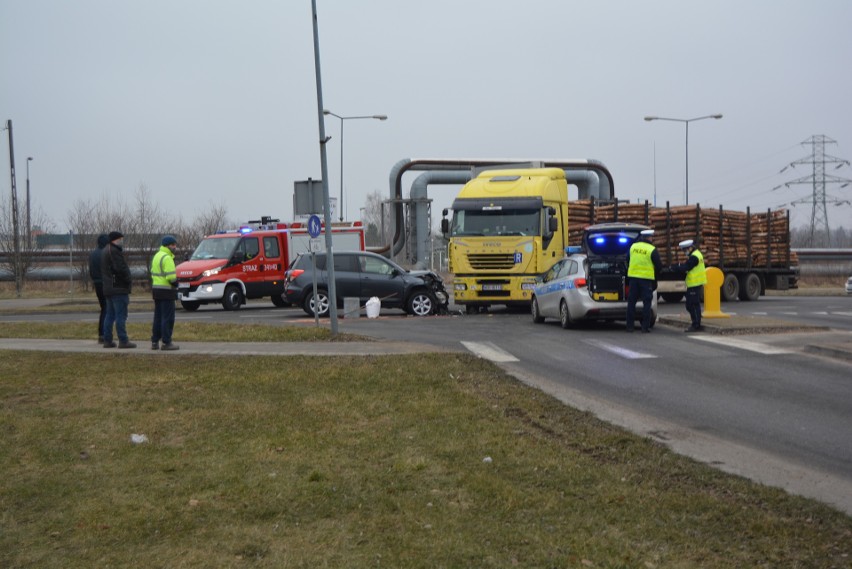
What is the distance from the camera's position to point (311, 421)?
942cm

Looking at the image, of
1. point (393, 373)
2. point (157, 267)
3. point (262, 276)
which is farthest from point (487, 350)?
point (262, 276)

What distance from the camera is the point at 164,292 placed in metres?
15.3

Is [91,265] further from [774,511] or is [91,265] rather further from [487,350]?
[774,511]

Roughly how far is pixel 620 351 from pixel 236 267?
16435 mm

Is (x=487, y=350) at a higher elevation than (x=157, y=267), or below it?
below

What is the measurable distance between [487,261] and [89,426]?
15.8 metres

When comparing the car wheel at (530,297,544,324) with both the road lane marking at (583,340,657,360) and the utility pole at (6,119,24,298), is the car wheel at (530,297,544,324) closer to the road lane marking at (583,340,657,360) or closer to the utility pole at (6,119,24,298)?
the road lane marking at (583,340,657,360)

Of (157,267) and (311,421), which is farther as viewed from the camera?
(157,267)

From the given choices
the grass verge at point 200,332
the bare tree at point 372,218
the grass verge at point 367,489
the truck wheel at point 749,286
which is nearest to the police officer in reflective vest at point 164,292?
the grass verge at point 200,332

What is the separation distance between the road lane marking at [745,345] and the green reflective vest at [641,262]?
1549 mm

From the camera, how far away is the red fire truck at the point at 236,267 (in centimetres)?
2894

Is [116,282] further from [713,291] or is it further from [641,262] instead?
[713,291]

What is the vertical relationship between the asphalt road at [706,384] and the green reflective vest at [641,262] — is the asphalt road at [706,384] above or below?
below

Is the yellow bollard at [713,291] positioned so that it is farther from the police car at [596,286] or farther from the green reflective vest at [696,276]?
the green reflective vest at [696,276]
